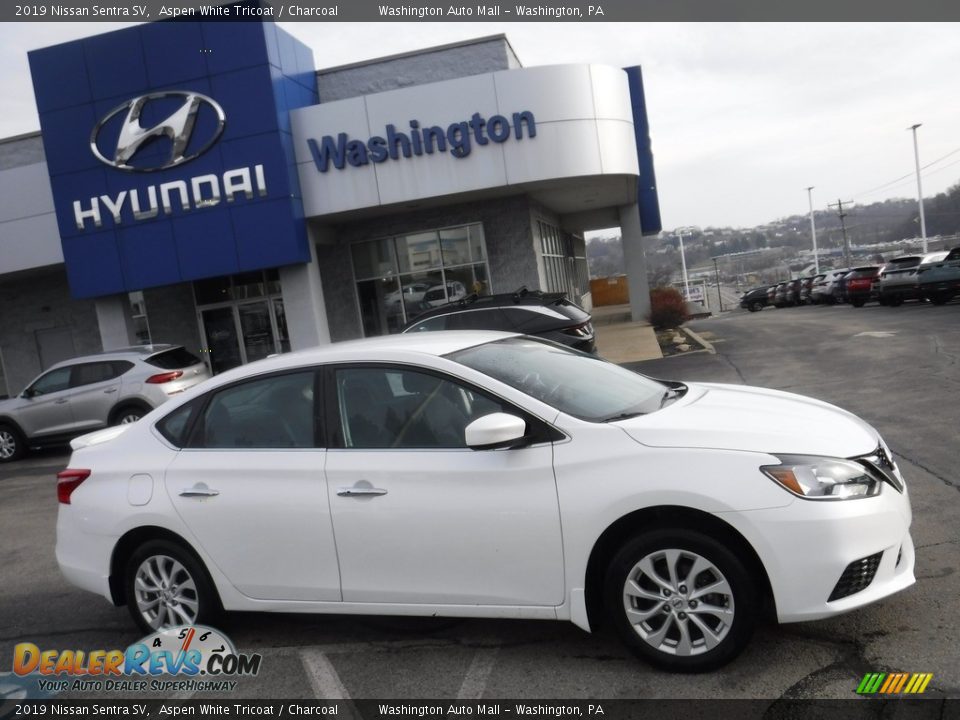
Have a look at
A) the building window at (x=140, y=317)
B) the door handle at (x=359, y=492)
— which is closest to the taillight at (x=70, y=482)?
the door handle at (x=359, y=492)

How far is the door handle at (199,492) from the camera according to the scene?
15.2 ft

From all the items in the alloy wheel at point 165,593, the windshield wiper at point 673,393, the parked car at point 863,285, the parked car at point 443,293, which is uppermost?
the parked car at point 443,293

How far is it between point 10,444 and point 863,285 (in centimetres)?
2781

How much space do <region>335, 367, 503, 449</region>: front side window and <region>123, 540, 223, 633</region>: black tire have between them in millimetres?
1214

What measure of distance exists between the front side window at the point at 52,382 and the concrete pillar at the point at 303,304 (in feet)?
18.7

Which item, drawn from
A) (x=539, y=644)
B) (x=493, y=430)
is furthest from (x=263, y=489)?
(x=539, y=644)

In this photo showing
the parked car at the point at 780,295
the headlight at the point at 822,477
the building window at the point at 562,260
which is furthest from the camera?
the parked car at the point at 780,295

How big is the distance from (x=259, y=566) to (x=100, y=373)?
35.8 feet

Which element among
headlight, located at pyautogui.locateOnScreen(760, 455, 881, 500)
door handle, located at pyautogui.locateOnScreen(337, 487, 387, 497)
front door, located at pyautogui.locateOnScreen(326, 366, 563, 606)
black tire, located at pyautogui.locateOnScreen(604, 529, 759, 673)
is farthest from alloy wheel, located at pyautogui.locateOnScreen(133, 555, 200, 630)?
headlight, located at pyautogui.locateOnScreen(760, 455, 881, 500)

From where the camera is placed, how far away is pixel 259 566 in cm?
455

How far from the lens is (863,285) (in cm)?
3038

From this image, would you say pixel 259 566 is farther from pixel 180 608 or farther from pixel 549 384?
pixel 549 384

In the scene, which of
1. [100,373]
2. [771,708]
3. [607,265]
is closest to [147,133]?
[100,373]

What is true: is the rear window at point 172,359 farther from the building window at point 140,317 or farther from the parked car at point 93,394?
the building window at point 140,317
